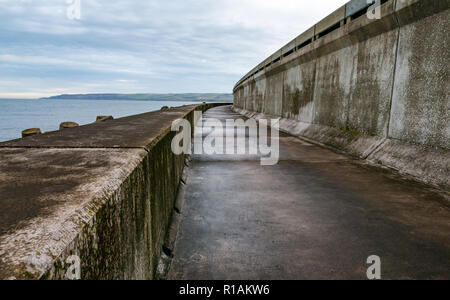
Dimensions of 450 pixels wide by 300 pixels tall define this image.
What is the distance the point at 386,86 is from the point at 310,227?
14.8 feet

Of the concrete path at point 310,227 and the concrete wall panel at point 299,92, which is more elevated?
the concrete wall panel at point 299,92

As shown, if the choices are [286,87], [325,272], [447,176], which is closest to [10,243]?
[325,272]

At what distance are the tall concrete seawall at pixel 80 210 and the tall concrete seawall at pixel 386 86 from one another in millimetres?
4144

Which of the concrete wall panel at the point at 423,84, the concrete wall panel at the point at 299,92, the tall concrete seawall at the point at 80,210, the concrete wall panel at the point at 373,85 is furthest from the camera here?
the concrete wall panel at the point at 299,92

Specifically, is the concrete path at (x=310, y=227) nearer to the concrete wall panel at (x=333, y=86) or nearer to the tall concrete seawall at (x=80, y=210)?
the tall concrete seawall at (x=80, y=210)

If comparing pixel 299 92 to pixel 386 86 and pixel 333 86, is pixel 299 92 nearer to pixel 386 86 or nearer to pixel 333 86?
pixel 333 86

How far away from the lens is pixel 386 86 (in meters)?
6.03

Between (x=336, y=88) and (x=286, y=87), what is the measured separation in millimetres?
5704

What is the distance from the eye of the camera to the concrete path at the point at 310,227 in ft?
7.33

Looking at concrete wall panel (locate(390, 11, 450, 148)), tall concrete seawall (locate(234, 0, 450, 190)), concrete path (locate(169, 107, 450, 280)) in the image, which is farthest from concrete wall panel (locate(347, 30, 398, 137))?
concrete path (locate(169, 107, 450, 280))

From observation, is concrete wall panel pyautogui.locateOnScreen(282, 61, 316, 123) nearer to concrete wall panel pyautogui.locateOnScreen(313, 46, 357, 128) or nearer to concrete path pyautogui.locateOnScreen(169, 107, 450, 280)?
concrete wall panel pyautogui.locateOnScreen(313, 46, 357, 128)

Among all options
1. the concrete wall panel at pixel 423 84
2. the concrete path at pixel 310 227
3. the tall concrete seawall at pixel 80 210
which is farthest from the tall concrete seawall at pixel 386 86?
the tall concrete seawall at pixel 80 210

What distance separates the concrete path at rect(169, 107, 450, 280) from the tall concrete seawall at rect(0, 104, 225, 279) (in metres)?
0.62

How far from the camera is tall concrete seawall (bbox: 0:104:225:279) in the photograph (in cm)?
82
